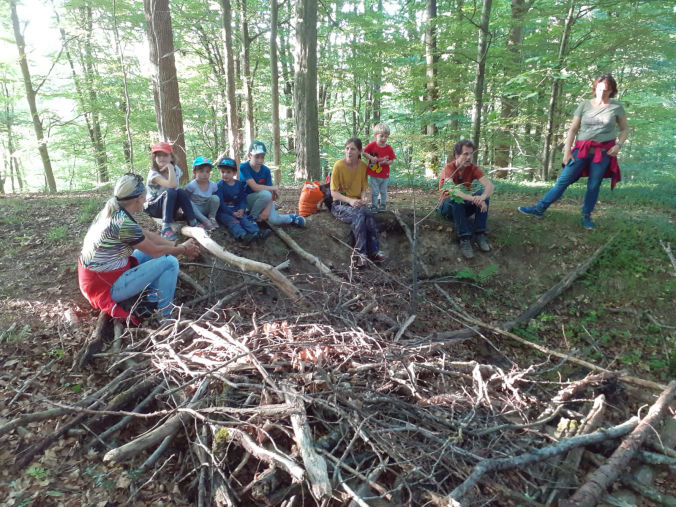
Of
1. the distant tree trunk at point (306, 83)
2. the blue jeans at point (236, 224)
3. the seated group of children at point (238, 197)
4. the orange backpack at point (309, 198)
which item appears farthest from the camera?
the distant tree trunk at point (306, 83)

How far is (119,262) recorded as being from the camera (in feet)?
11.3

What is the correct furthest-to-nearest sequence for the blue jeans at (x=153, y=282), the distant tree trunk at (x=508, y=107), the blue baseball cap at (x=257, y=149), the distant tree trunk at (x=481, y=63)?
1. the distant tree trunk at (x=508, y=107)
2. the distant tree trunk at (x=481, y=63)
3. the blue baseball cap at (x=257, y=149)
4. the blue jeans at (x=153, y=282)

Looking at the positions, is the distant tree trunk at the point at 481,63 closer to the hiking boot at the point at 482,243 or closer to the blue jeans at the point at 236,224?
the hiking boot at the point at 482,243

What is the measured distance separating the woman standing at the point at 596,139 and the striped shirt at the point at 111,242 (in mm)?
5977

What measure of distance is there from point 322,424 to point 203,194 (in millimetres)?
3801

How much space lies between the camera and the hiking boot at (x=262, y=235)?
17.4ft

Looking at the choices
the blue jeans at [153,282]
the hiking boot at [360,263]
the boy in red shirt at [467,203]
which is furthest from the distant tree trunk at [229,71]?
the blue jeans at [153,282]

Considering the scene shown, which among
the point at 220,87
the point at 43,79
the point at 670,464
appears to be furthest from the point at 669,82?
the point at 43,79

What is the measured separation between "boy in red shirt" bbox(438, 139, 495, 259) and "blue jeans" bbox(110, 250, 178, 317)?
3.89 m

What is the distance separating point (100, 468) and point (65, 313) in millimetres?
1983

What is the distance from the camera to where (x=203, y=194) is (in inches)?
198

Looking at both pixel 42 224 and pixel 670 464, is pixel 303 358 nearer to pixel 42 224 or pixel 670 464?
pixel 670 464

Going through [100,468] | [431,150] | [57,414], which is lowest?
[100,468]

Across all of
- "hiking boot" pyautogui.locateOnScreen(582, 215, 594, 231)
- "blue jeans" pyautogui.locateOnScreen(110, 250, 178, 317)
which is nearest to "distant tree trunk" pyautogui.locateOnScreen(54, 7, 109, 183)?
"blue jeans" pyautogui.locateOnScreen(110, 250, 178, 317)
